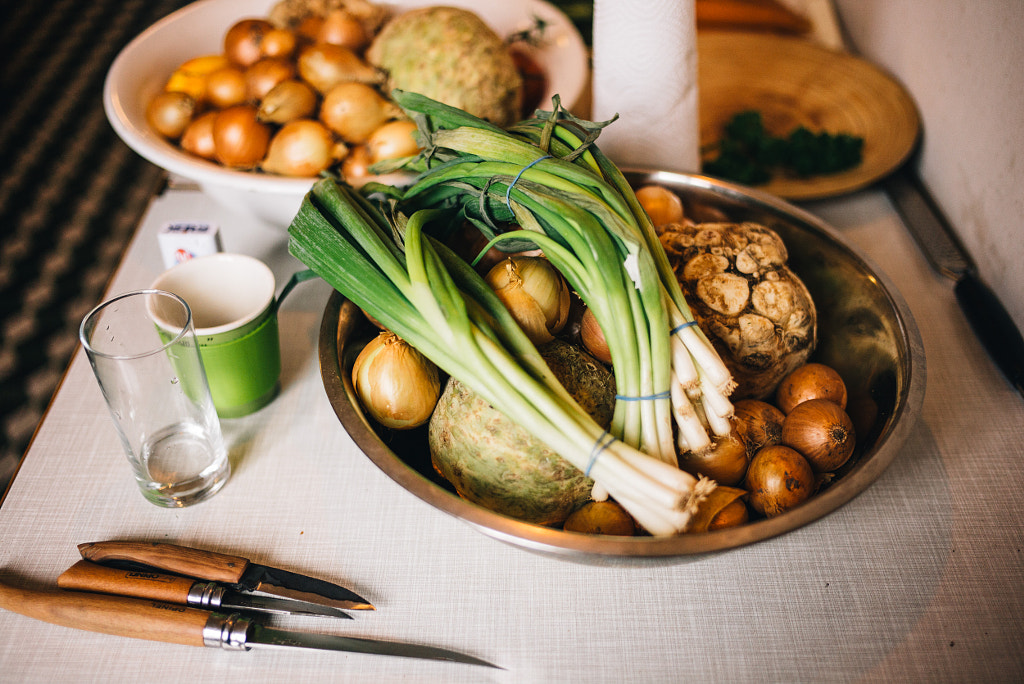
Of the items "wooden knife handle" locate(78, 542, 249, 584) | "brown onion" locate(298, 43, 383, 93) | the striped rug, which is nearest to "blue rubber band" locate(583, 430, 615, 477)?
Answer: "wooden knife handle" locate(78, 542, 249, 584)

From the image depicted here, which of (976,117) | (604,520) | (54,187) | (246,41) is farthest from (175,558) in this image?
(54,187)

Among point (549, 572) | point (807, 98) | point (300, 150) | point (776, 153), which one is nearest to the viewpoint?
point (549, 572)

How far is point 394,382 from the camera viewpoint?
0.70 meters

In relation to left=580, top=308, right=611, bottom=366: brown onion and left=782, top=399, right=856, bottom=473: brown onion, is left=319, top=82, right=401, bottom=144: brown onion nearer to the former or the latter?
left=580, top=308, right=611, bottom=366: brown onion

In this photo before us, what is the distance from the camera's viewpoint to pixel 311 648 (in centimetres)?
63

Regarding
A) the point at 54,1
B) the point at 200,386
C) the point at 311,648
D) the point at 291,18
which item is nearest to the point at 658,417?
the point at 311,648

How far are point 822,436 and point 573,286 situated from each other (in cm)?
32

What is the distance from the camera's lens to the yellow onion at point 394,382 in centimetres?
70

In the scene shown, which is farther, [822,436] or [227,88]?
[227,88]

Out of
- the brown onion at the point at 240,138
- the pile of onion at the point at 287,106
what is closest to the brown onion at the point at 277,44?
the pile of onion at the point at 287,106

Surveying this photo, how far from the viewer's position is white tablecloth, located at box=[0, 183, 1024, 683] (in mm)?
647

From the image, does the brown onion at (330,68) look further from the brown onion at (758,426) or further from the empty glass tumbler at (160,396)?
the brown onion at (758,426)

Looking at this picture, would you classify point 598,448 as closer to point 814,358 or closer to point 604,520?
point 604,520

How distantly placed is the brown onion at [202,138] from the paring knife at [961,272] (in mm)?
1193
